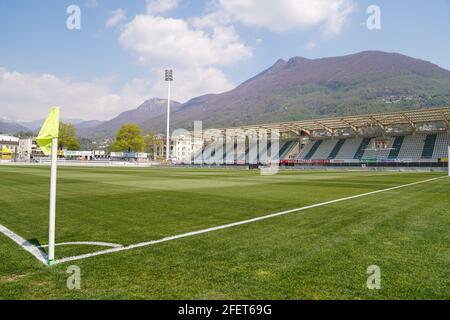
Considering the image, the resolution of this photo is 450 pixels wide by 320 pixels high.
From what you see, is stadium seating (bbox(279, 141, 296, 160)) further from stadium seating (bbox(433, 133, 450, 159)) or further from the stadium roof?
stadium seating (bbox(433, 133, 450, 159))

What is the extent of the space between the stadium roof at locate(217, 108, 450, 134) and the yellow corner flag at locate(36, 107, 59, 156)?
73.6 metres

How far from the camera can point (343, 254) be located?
229 inches

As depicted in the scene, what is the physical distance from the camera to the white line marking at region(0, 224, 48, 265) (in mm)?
5578

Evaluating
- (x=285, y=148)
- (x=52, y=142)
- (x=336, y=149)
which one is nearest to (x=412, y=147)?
(x=336, y=149)

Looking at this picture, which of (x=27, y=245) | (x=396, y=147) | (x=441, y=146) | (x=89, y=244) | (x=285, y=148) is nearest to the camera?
(x=27, y=245)

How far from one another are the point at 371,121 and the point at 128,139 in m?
78.1

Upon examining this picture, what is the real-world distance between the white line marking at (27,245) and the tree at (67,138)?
4265 inches

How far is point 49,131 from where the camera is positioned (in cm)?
545

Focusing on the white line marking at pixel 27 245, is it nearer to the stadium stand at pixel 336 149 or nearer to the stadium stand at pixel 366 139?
the stadium stand at pixel 366 139

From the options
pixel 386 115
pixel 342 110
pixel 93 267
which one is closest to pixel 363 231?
pixel 93 267

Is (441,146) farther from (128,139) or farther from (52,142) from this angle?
(128,139)

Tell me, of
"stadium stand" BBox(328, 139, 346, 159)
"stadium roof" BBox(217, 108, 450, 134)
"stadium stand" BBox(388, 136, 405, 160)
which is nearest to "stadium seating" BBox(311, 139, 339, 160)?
"stadium stand" BBox(328, 139, 346, 159)

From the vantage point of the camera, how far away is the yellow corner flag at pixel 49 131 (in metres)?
5.41
